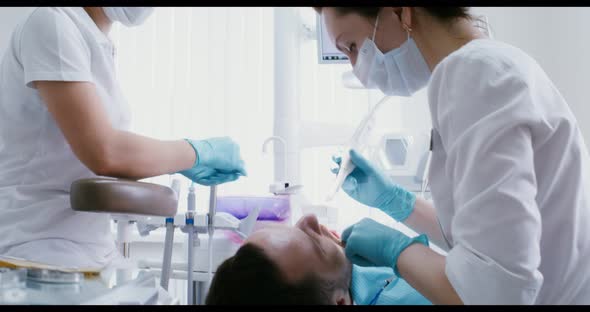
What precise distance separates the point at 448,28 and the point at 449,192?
1.23ft

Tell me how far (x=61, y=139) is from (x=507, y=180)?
1071mm

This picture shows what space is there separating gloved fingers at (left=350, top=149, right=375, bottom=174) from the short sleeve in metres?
0.72

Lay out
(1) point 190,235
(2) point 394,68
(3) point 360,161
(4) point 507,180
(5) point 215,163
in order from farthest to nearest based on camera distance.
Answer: (1) point 190,235, (5) point 215,163, (3) point 360,161, (2) point 394,68, (4) point 507,180

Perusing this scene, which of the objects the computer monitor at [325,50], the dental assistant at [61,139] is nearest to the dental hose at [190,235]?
the dental assistant at [61,139]

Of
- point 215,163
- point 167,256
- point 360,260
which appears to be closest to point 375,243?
point 360,260

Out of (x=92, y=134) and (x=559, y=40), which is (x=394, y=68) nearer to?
(x=92, y=134)

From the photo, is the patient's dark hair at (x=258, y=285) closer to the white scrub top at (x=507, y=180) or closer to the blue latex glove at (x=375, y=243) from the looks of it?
the blue latex glove at (x=375, y=243)

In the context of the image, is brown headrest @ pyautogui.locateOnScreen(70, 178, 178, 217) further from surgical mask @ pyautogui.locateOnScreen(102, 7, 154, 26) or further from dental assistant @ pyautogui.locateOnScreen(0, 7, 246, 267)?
surgical mask @ pyautogui.locateOnScreen(102, 7, 154, 26)

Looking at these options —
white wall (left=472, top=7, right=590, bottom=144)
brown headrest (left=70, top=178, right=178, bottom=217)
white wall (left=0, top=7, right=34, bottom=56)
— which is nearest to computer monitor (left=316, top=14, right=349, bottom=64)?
white wall (left=472, top=7, right=590, bottom=144)

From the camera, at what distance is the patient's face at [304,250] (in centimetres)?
107

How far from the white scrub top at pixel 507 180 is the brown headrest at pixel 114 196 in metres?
0.61

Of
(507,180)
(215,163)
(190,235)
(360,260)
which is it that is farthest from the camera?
(190,235)

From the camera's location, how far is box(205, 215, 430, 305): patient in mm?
1000

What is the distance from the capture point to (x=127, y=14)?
1.31 m
